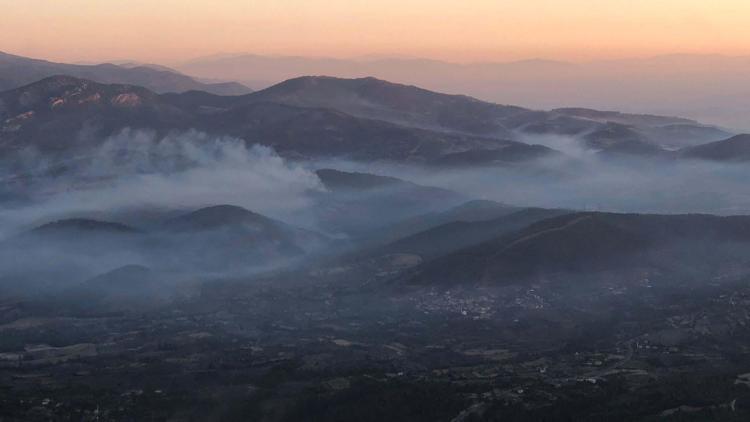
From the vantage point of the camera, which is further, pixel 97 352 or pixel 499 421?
pixel 97 352

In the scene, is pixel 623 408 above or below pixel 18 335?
above

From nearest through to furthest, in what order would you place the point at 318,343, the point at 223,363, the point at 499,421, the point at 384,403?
the point at 499,421 < the point at 384,403 < the point at 223,363 < the point at 318,343

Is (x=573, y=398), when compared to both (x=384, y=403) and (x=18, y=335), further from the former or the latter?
(x=18, y=335)

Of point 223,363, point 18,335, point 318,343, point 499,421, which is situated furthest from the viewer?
point 18,335

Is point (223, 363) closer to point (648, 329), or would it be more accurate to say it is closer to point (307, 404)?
point (307, 404)

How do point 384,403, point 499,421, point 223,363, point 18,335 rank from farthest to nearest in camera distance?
point 18,335, point 223,363, point 384,403, point 499,421

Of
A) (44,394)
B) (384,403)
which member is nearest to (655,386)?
(384,403)

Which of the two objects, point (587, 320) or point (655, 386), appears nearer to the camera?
Answer: point (655, 386)

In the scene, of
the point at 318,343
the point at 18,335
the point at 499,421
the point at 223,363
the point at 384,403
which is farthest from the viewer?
the point at 18,335

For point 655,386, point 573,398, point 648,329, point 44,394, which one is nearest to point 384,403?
point 573,398
